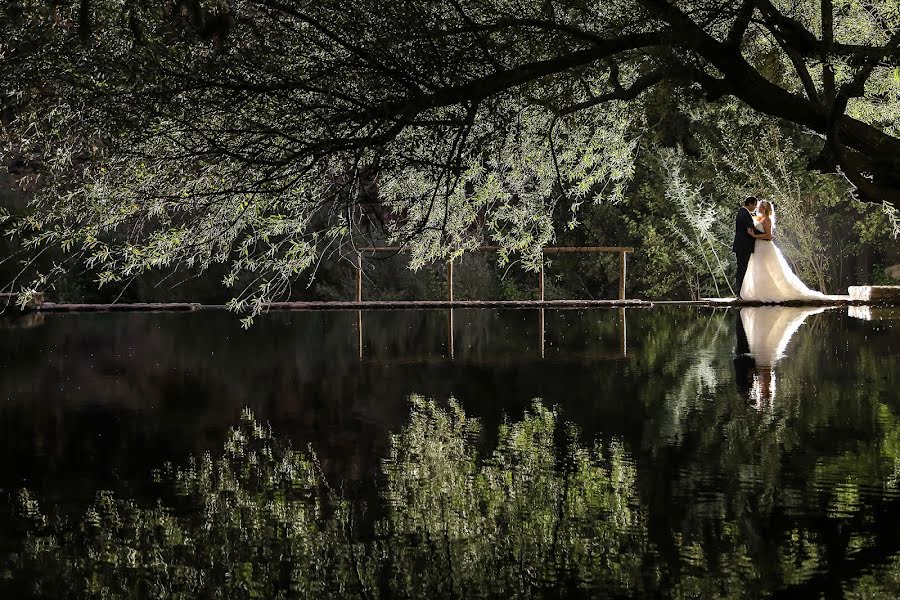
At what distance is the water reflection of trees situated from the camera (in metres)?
5.61

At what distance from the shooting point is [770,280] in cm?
3106

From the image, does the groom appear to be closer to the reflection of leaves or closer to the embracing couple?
the embracing couple

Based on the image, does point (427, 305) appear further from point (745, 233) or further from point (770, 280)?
point (770, 280)

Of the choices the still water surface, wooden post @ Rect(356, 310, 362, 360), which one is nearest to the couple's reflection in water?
the still water surface

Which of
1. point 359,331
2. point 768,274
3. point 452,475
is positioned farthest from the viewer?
point 768,274

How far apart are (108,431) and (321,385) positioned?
3662 mm

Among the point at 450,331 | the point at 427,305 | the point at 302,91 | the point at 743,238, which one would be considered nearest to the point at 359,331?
the point at 450,331

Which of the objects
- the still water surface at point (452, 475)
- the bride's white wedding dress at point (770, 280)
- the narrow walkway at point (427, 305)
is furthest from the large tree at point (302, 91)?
the bride's white wedding dress at point (770, 280)

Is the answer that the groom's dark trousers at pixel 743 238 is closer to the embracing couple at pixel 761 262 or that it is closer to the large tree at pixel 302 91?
the embracing couple at pixel 761 262

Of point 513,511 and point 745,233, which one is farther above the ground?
point 745,233

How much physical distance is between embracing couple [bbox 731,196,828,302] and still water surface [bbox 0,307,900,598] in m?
12.7

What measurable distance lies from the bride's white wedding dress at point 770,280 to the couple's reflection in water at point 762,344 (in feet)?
1.41

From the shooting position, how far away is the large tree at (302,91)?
9.84 m

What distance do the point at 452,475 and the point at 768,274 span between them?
23.7 metres
